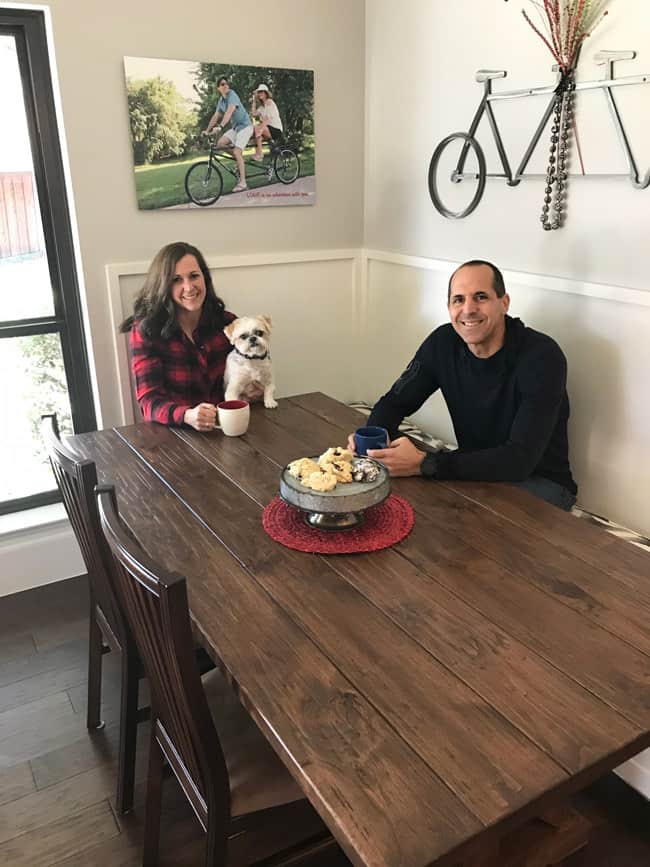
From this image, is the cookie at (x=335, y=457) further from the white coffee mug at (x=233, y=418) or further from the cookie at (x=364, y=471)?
the white coffee mug at (x=233, y=418)

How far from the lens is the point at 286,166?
2.83 meters

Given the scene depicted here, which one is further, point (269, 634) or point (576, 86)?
point (576, 86)

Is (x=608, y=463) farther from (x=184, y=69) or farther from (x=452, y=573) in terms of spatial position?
(x=184, y=69)

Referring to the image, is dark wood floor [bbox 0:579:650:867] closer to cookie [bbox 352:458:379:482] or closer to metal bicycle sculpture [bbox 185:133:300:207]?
cookie [bbox 352:458:379:482]

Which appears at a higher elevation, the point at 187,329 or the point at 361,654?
the point at 187,329

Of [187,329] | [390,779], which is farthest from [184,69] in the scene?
[390,779]

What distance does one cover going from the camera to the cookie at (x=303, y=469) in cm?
156

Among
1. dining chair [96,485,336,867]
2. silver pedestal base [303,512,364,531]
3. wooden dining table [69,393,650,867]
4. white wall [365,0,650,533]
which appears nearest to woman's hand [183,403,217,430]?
wooden dining table [69,393,650,867]

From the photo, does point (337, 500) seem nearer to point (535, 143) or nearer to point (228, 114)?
point (535, 143)

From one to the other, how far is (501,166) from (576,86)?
0.37 m

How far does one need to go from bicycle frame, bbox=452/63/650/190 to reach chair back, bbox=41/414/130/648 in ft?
5.26

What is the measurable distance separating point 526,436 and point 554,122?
97 cm

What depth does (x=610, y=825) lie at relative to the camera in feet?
5.50

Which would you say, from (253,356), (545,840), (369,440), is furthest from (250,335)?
(545,840)
